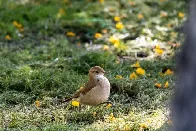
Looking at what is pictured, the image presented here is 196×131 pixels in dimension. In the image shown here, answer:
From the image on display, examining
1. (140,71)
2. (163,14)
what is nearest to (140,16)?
(163,14)

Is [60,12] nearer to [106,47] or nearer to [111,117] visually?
[106,47]

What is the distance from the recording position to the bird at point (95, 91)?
20.7 ft

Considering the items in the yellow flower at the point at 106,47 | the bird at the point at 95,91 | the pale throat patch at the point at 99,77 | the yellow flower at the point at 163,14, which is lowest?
the yellow flower at the point at 106,47

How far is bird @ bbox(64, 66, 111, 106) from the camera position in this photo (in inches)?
248

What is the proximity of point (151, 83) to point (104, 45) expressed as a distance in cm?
233

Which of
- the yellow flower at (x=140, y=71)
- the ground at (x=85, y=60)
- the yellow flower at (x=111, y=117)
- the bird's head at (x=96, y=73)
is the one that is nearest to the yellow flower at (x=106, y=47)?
the ground at (x=85, y=60)

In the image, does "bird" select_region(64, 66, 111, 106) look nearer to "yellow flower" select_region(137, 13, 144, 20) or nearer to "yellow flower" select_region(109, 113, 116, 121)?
"yellow flower" select_region(109, 113, 116, 121)

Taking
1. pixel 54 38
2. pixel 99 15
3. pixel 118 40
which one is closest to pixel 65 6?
pixel 99 15

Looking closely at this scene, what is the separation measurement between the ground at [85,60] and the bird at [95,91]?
14cm

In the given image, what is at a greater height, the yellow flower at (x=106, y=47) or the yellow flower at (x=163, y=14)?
the yellow flower at (x=163, y=14)

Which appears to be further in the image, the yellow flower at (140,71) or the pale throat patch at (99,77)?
the yellow flower at (140,71)

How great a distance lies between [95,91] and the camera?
6320 millimetres

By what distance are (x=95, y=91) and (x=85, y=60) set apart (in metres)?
2.01

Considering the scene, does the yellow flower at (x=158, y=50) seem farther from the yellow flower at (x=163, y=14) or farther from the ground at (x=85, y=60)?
the yellow flower at (x=163, y=14)
